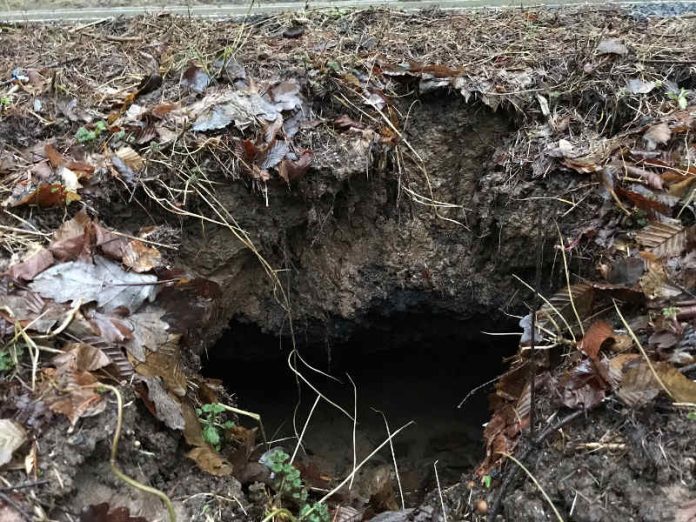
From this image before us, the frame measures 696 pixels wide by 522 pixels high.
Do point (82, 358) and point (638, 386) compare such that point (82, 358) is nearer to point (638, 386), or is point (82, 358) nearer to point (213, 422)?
point (213, 422)

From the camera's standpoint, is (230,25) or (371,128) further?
(230,25)

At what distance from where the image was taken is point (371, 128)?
256cm

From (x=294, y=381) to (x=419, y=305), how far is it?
961mm

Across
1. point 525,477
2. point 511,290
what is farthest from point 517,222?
point 525,477

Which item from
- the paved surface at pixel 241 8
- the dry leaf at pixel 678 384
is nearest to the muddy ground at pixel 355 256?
the dry leaf at pixel 678 384

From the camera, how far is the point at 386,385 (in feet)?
11.8

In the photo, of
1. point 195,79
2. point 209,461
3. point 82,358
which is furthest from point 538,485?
point 195,79

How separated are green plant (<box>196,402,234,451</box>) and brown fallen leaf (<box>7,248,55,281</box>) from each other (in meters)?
0.66

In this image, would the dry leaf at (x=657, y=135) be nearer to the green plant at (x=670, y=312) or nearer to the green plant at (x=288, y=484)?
the green plant at (x=670, y=312)

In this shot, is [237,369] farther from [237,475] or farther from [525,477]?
[525,477]

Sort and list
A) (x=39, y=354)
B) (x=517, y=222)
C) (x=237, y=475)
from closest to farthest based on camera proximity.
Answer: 1. (x=39, y=354)
2. (x=237, y=475)
3. (x=517, y=222)

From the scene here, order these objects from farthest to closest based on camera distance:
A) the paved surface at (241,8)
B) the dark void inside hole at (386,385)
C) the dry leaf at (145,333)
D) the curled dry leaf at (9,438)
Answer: the paved surface at (241,8)
the dark void inside hole at (386,385)
the dry leaf at (145,333)
the curled dry leaf at (9,438)

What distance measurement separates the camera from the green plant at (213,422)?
6.07ft

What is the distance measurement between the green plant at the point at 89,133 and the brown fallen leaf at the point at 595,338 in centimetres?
198
